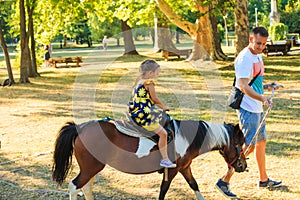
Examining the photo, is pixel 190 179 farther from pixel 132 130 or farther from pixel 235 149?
pixel 132 130

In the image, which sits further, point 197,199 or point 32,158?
point 32,158

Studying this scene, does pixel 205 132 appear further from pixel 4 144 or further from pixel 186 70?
pixel 186 70

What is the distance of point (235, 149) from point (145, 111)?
1.17 metres

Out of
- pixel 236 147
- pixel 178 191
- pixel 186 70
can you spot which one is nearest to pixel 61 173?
pixel 178 191

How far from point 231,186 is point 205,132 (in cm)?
140

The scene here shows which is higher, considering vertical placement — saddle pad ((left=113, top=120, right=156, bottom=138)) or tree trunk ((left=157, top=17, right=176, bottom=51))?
tree trunk ((left=157, top=17, right=176, bottom=51))

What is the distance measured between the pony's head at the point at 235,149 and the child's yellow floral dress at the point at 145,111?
889mm

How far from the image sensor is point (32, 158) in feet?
27.7

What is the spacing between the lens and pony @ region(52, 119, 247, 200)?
5.32 m

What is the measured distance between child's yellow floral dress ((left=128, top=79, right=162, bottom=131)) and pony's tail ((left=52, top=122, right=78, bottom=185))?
2.41 ft

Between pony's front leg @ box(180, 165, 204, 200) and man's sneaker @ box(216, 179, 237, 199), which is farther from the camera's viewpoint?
man's sneaker @ box(216, 179, 237, 199)

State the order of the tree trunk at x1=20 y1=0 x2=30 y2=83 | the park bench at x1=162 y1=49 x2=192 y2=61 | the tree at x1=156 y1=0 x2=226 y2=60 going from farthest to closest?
1. the park bench at x1=162 y1=49 x2=192 y2=61
2. the tree at x1=156 y1=0 x2=226 y2=60
3. the tree trunk at x1=20 y1=0 x2=30 y2=83

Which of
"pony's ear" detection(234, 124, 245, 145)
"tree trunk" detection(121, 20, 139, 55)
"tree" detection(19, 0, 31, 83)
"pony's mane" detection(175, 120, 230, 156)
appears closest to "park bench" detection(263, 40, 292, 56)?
"tree trunk" detection(121, 20, 139, 55)

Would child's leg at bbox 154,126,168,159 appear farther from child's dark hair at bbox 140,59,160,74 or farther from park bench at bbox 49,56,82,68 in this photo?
park bench at bbox 49,56,82,68
